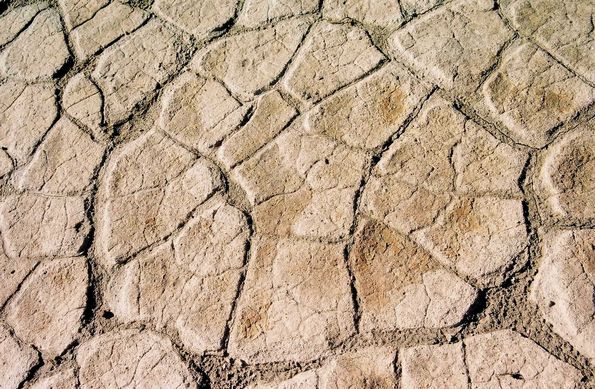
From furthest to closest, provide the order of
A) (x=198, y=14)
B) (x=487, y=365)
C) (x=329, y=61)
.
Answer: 1. (x=198, y=14)
2. (x=329, y=61)
3. (x=487, y=365)

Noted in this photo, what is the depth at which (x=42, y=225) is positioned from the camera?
7.35ft

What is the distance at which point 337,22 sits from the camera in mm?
2482

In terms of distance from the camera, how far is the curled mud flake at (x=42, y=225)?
219 centimetres

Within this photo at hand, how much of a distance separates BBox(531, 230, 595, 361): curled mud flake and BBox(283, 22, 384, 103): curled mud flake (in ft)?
2.97

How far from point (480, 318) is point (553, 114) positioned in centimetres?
75

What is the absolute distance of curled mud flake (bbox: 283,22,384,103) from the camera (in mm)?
2326

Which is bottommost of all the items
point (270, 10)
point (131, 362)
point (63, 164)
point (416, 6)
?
point (131, 362)

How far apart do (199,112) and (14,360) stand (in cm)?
104

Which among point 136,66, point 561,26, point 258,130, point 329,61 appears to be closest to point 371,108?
point 329,61

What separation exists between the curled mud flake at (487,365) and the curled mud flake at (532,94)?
68cm

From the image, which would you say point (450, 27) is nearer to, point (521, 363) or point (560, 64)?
point (560, 64)

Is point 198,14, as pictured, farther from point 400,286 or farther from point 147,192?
point 400,286

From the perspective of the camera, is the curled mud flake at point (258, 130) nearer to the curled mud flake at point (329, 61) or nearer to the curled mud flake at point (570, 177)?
the curled mud flake at point (329, 61)

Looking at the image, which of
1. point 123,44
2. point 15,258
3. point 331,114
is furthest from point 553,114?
point 15,258
